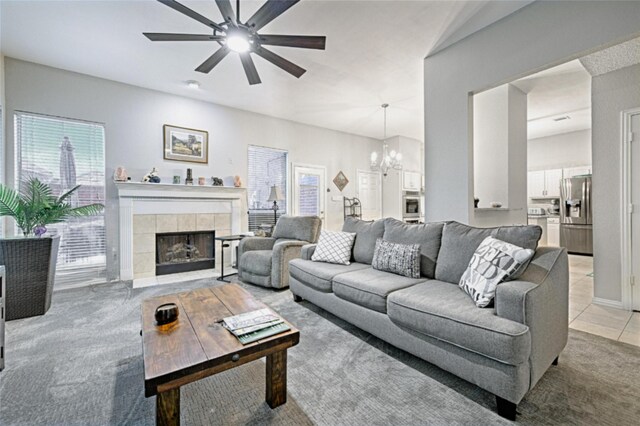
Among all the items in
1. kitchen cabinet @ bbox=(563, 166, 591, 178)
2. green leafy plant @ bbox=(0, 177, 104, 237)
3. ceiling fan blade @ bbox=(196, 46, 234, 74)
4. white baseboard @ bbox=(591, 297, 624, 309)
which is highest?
ceiling fan blade @ bbox=(196, 46, 234, 74)

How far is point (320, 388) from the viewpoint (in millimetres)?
1674

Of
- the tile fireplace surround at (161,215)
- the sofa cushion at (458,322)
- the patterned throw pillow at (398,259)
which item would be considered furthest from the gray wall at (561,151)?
the tile fireplace surround at (161,215)

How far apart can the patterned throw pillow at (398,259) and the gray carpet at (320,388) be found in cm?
62

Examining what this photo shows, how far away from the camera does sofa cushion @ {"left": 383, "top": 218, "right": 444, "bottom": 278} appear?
95.6 inches

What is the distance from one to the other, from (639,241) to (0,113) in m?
7.37

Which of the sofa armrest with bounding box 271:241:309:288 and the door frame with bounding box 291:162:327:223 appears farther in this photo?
the door frame with bounding box 291:162:327:223

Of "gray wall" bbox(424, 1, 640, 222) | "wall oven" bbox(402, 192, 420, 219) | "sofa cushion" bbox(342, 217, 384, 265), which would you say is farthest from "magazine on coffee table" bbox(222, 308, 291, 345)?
"wall oven" bbox(402, 192, 420, 219)

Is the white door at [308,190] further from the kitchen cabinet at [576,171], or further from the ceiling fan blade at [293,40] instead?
the kitchen cabinet at [576,171]

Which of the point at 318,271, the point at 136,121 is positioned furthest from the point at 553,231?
the point at 136,121

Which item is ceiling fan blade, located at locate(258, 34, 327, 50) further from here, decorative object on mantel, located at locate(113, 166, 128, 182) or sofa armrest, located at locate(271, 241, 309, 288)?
decorative object on mantel, located at locate(113, 166, 128, 182)

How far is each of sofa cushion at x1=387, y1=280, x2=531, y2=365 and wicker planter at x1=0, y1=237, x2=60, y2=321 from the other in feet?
11.3

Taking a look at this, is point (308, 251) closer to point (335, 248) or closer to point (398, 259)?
point (335, 248)

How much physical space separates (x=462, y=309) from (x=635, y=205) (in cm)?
279

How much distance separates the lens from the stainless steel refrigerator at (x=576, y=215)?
5789 millimetres
